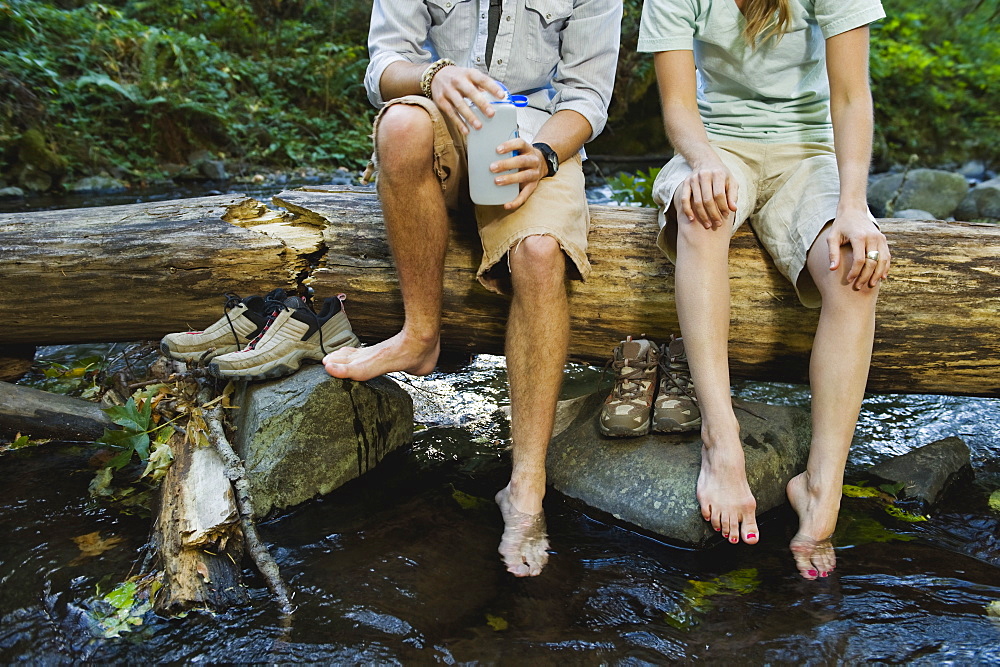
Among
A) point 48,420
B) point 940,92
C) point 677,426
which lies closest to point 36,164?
point 48,420

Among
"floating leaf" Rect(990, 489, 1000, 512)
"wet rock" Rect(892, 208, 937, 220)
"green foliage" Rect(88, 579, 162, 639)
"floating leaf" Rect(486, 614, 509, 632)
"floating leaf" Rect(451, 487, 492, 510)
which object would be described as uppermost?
"wet rock" Rect(892, 208, 937, 220)

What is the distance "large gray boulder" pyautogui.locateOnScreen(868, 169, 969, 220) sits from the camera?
24.0 feet

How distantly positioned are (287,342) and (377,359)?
344 mm

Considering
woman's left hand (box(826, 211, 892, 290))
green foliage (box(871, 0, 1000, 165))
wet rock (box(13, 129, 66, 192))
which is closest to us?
woman's left hand (box(826, 211, 892, 290))

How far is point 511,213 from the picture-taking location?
223cm

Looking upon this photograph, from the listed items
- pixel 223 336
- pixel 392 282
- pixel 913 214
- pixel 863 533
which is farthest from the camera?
pixel 913 214

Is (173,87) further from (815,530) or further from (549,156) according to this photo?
(815,530)

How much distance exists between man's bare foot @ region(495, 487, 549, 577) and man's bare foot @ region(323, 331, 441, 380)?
589mm

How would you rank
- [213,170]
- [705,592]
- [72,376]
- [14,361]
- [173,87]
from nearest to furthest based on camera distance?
1. [705,592]
2. [14,361]
3. [72,376]
4. [213,170]
5. [173,87]

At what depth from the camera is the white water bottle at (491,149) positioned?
2.01m

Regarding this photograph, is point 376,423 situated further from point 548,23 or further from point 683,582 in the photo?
point 548,23

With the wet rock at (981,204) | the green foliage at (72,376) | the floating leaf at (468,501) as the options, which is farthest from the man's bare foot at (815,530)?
the wet rock at (981,204)

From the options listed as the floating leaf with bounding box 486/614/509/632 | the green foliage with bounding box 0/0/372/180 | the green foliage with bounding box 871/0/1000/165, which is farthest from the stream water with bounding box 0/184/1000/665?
the green foliage with bounding box 871/0/1000/165

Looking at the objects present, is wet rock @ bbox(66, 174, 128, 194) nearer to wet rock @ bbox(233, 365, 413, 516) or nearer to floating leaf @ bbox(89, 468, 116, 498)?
floating leaf @ bbox(89, 468, 116, 498)
